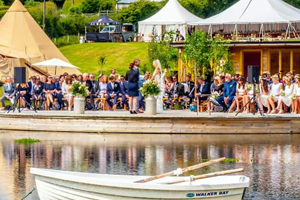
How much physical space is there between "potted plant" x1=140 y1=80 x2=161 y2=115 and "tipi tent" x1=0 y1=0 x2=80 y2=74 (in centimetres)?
1777

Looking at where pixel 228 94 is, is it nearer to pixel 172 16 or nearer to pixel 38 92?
pixel 38 92

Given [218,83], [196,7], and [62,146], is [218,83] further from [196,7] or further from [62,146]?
[196,7]

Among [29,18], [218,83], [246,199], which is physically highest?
[29,18]

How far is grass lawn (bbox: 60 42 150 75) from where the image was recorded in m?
60.8

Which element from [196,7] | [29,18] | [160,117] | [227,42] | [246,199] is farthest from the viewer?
[196,7]

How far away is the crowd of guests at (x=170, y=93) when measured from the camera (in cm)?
2792

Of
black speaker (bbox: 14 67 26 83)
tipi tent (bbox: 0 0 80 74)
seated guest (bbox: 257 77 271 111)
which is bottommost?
seated guest (bbox: 257 77 271 111)

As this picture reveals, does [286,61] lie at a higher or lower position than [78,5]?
lower

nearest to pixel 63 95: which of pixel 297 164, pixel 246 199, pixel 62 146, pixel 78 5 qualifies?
pixel 62 146

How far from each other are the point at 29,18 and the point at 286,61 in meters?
14.5

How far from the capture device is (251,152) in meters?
22.1

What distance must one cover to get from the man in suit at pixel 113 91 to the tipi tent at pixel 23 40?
562 inches

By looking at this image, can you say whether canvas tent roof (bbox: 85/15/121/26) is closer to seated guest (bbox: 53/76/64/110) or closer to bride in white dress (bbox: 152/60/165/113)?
seated guest (bbox: 53/76/64/110)

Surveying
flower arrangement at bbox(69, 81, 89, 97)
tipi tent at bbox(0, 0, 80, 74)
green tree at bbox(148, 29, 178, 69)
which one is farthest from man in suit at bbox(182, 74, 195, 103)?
tipi tent at bbox(0, 0, 80, 74)
